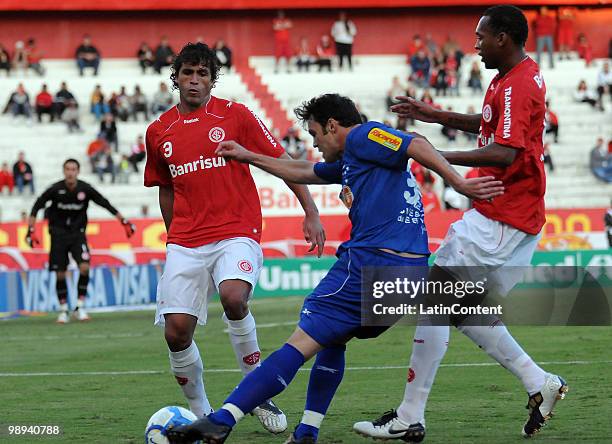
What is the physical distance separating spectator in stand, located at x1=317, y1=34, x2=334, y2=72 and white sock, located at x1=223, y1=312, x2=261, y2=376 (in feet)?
117

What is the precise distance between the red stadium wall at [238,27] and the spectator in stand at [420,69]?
14.5 feet

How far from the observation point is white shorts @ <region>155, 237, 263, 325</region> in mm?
7902

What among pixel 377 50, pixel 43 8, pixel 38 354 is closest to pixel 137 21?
pixel 43 8

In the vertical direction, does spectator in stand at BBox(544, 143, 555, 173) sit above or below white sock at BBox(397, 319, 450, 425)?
below

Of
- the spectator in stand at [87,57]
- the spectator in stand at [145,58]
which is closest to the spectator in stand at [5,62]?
the spectator in stand at [87,57]

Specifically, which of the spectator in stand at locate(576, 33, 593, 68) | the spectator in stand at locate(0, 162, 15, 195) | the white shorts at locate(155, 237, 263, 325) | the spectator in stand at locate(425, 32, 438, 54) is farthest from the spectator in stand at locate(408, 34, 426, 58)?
the white shorts at locate(155, 237, 263, 325)

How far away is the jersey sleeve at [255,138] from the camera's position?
836 cm

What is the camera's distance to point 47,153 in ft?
122

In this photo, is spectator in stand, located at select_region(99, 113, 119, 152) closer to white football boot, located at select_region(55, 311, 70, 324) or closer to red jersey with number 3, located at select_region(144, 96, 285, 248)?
white football boot, located at select_region(55, 311, 70, 324)

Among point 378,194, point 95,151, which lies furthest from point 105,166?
point 378,194

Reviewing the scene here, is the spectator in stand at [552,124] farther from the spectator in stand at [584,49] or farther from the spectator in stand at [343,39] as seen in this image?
the spectator in stand at [343,39]

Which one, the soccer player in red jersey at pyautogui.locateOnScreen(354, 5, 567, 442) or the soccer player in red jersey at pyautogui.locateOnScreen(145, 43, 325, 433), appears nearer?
the soccer player in red jersey at pyautogui.locateOnScreen(354, 5, 567, 442)

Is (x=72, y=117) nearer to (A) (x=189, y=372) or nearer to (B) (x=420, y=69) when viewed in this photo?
(B) (x=420, y=69)

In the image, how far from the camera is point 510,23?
748 cm
